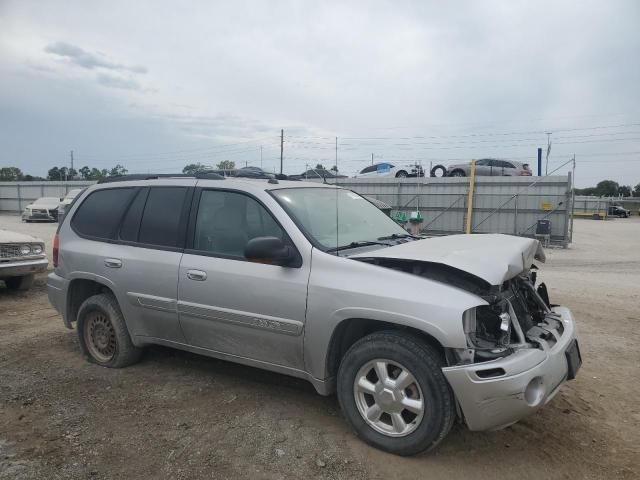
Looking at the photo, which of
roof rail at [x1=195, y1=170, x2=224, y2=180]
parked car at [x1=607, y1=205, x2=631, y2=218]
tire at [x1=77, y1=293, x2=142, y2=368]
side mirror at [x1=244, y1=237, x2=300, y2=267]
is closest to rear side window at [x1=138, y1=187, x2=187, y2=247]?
roof rail at [x1=195, y1=170, x2=224, y2=180]

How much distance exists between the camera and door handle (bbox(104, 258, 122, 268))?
14.8ft

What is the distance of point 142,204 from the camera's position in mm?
4641

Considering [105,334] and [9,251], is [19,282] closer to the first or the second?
[9,251]

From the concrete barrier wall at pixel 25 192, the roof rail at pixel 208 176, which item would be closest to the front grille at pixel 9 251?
the roof rail at pixel 208 176

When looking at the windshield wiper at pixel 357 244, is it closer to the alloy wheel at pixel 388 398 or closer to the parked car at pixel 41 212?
the alloy wheel at pixel 388 398

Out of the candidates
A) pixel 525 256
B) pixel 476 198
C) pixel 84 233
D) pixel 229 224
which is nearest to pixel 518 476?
pixel 525 256

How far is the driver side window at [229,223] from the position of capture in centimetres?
390

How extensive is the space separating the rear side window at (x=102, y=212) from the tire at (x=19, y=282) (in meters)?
4.15

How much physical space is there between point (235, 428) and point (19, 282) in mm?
6529

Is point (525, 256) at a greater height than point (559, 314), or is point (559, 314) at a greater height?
point (525, 256)

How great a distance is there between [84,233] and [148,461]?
2.58m

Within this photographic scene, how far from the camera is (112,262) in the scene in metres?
4.57

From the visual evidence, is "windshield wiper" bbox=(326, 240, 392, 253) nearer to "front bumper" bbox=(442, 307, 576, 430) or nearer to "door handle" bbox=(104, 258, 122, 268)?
"front bumper" bbox=(442, 307, 576, 430)

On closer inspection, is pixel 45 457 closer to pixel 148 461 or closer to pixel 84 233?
pixel 148 461
